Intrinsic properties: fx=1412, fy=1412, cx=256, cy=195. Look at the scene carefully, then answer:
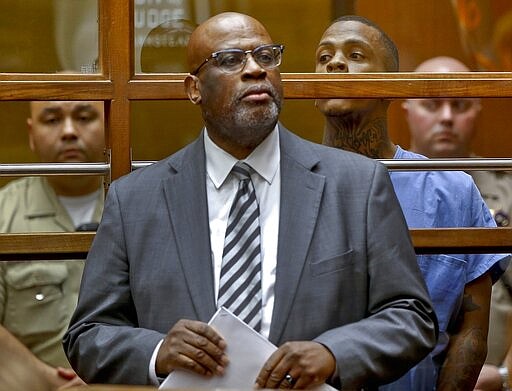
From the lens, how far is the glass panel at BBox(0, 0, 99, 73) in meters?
4.82

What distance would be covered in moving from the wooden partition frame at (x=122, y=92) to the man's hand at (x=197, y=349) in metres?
0.97

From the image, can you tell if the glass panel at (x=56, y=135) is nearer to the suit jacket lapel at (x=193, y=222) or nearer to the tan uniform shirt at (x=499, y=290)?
the suit jacket lapel at (x=193, y=222)

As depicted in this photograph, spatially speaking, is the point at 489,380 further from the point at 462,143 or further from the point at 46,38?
the point at 46,38

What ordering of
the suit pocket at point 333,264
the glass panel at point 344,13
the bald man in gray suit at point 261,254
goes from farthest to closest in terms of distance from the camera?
the glass panel at point 344,13 < the suit pocket at point 333,264 < the bald man in gray suit at point 261,254

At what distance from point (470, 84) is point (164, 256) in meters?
1.37

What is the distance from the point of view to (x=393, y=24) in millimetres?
4934

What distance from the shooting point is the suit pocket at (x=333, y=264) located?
4.05 m

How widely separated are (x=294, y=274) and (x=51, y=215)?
44.5 inches

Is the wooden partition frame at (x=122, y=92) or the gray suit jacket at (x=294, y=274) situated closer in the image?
the gray suit jacket at (x=294, y=274)

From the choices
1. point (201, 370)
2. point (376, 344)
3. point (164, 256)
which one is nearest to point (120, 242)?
point (164, 256)

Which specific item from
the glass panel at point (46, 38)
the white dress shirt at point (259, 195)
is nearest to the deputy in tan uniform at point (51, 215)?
the glass panel at point (46, 38)

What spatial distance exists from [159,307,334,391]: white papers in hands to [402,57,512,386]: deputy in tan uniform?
125cm

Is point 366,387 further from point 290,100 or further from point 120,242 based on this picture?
point 290,100

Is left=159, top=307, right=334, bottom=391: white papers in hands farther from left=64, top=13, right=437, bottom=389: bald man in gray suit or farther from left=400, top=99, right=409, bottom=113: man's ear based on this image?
left=400, top=99, right=409, bottom=113: man's ear
